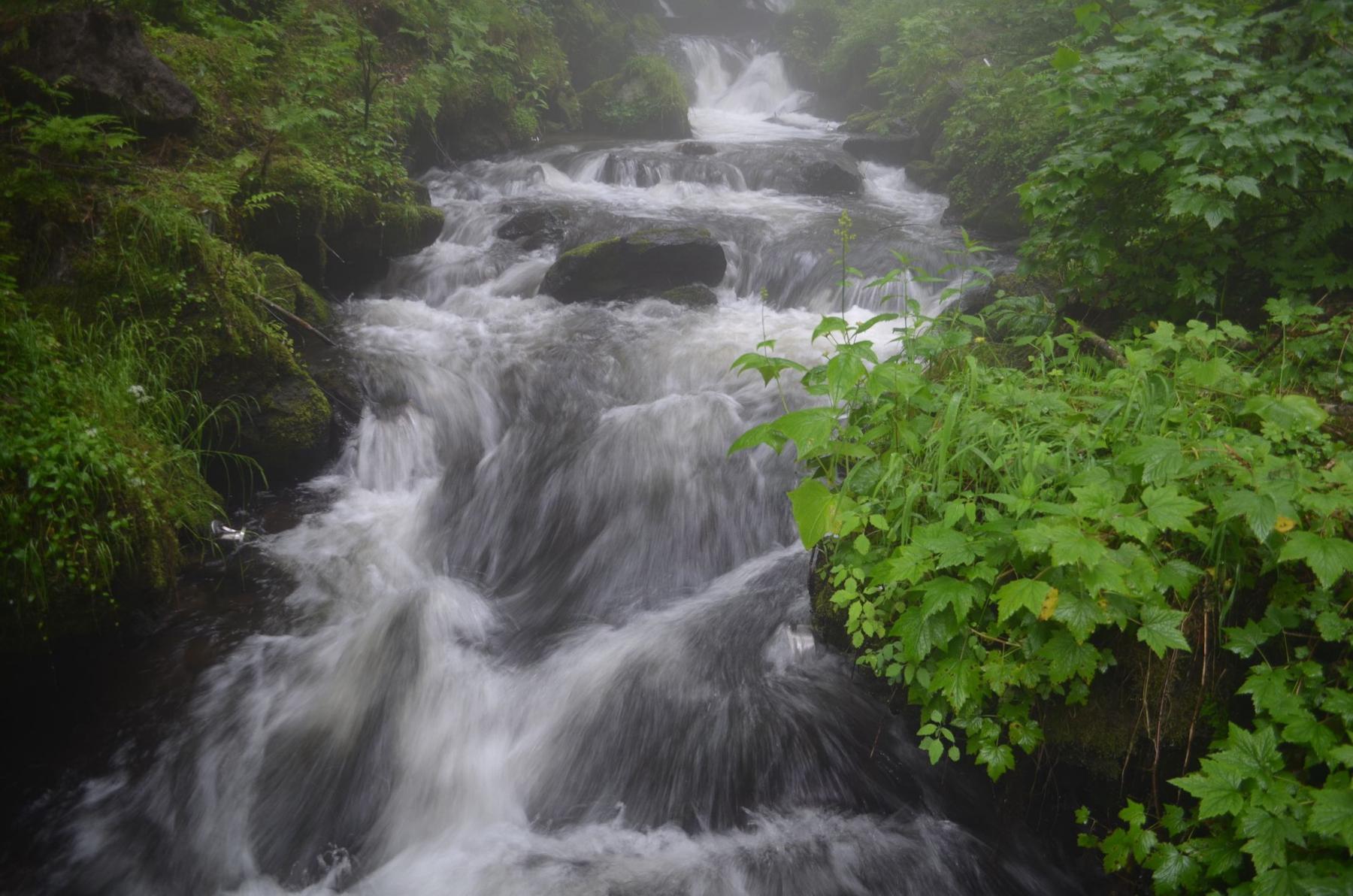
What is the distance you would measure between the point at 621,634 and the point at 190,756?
7.24 feet

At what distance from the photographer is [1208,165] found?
327cm

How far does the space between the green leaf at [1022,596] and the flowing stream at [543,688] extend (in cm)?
126

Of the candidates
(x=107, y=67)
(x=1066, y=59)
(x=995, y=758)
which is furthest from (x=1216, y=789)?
(x=107, y=67)

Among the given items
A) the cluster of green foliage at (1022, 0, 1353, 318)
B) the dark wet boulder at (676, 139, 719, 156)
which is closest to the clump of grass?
the cluster of green foliage at (1022, 0, 1353, 318)

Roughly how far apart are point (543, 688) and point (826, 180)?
33.6 ft

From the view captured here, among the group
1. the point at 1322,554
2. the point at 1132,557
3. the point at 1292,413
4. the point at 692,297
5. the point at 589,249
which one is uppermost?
the point at 589,249

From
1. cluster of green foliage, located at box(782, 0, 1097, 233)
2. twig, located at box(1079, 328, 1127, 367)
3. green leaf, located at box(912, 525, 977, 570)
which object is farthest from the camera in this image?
cluster of green foliage, located at box(782, 0, 1097, 233)

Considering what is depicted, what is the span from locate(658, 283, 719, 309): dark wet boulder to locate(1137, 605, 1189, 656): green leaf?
6202mm

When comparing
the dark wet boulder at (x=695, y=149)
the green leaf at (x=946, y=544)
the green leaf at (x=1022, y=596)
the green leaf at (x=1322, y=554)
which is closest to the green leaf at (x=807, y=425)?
the green leaf at (x=946, y=544)

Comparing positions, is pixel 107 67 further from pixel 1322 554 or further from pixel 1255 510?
pixel 1322 554

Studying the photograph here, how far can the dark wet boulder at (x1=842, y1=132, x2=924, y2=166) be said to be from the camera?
42.8ft

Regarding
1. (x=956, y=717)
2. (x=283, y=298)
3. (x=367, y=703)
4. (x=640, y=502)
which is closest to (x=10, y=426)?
(x=367, y=703)

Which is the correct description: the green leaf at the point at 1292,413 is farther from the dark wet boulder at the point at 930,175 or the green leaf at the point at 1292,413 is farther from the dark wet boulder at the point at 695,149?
the dark wet boulder at the point at 695,149

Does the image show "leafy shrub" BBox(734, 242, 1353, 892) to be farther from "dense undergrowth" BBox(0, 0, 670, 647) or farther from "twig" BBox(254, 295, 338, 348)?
"twig" BBox(254, 295, 338, 348)
